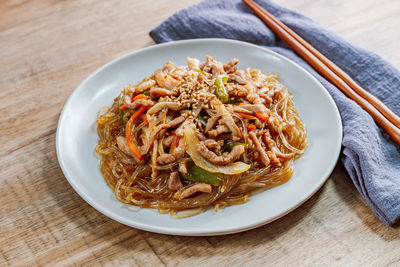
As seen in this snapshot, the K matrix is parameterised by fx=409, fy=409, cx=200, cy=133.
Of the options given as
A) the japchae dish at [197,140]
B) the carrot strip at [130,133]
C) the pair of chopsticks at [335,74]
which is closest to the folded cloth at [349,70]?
the pair of chopsticks at [335,74]

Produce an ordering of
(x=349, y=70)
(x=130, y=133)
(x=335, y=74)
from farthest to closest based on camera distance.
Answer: (x=349, y=70)
(x=335, y=74)
(x=130, y=133)

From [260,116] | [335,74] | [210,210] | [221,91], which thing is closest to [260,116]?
[260,116]

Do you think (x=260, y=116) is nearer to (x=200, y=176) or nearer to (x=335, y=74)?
(x=200, y=176)

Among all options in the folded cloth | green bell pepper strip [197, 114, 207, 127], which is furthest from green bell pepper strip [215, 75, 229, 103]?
the folded cloth

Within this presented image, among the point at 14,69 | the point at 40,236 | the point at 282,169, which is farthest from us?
the point at 14,69

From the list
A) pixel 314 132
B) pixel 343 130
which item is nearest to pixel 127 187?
pixel 314 132

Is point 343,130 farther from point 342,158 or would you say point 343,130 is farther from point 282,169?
point 282,169
